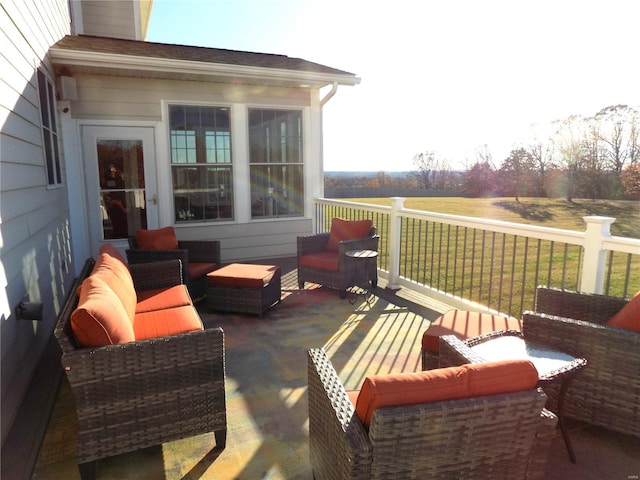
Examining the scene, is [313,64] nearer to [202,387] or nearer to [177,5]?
[177,5]

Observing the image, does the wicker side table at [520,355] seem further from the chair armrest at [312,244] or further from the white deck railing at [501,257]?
the chair armrest at [312,244]

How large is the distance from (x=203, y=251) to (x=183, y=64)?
7.83 feet

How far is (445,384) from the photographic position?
1305mm

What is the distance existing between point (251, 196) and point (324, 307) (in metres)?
2.72

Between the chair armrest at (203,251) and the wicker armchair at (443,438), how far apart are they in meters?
3.50

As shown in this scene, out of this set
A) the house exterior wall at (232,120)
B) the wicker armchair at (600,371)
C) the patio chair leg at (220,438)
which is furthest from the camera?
the house exterior wall at (232,120)

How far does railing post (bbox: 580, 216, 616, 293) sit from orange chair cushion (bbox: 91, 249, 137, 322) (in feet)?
9.75

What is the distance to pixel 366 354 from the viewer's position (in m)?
3.24

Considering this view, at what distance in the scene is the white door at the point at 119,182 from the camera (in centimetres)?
554

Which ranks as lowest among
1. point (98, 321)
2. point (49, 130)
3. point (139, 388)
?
point (139, 388)

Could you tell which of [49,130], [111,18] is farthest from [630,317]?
[111,18]

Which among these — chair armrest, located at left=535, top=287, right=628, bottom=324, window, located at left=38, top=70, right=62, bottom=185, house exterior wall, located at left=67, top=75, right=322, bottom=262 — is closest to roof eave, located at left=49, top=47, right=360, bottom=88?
house exterior wall, located at left=67, top=75, right=322, bottom=262

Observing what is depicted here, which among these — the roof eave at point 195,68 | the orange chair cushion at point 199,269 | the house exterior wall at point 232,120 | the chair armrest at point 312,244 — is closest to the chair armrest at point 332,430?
the orange chair cushion at point 199,269

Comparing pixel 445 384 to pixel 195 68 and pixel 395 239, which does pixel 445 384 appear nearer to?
pixel 395 239
